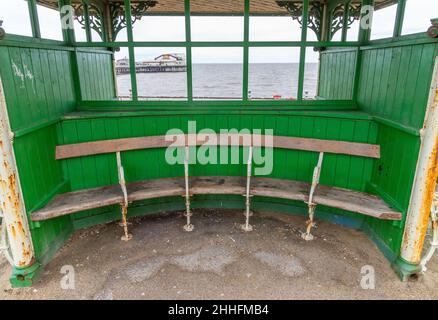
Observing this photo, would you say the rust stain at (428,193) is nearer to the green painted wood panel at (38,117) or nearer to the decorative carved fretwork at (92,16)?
the green painted wood panel at (38,117)

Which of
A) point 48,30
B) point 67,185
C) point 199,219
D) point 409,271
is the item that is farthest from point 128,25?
point 409,271

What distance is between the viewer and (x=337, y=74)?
4.43 metres

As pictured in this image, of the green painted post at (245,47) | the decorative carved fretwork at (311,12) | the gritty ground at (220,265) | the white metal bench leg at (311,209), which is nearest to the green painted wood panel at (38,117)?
the gritty ground at (220,265)

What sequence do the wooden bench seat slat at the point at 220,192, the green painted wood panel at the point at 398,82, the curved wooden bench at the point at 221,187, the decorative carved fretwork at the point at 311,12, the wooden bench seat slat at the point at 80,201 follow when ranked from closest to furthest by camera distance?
the green painted wood panel at the point at 398,82 < the wooden bench seat slat at the point at 80,201 < the wooden bench seat slat at the point at 220,192 < the curved wooden bench at the point at 221,187 < the decorative carved fretwork at the point at 311,12

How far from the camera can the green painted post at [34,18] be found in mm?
3047

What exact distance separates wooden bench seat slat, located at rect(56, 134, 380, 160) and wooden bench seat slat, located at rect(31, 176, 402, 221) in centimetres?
44

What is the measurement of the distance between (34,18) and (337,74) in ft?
12.5

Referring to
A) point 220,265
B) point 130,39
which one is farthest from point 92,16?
point 220,265

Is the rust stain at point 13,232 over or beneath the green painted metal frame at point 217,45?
beneath

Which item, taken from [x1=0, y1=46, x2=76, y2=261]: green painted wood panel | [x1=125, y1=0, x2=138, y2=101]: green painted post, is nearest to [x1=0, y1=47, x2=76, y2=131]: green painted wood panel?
[x1=0, y1=46, x2=76, y2=261]: green painted wood panel

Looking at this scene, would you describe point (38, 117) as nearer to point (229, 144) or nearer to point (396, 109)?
point (229, 144)

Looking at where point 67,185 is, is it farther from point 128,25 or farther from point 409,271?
point 409,271

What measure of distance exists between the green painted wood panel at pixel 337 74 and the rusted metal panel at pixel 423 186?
154cm
